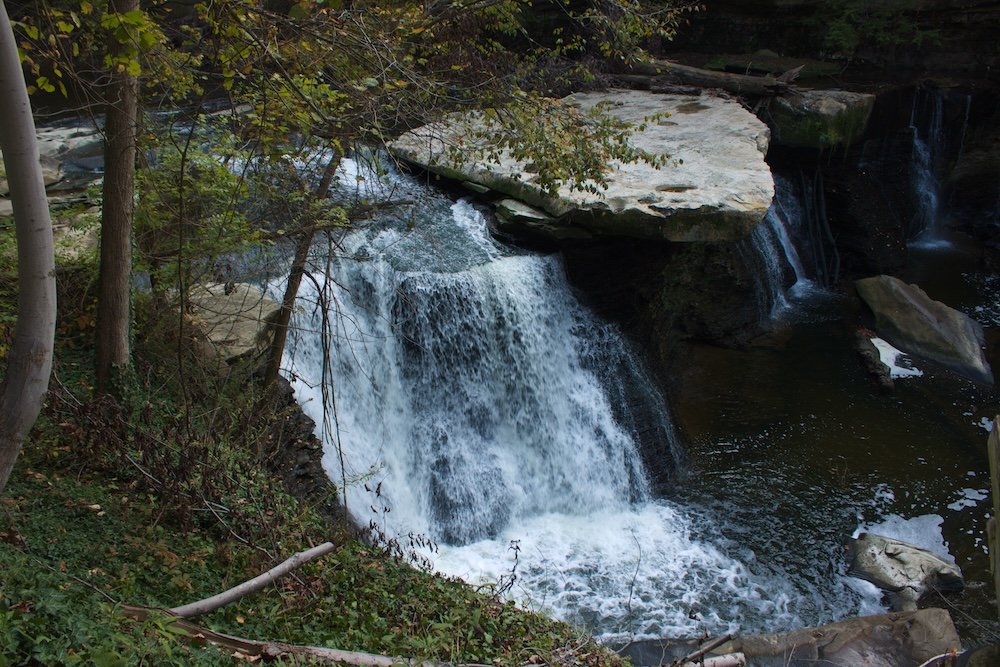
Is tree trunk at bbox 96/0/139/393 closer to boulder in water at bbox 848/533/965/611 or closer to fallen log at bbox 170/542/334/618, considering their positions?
fallen log at bbox 170/542/334/618

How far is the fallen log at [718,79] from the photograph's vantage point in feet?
43.3

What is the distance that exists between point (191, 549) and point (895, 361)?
1016 cm

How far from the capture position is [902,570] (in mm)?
7500

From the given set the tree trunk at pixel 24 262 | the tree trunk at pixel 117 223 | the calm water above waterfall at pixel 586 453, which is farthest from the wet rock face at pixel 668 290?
the tree trunk at pixel 24 262

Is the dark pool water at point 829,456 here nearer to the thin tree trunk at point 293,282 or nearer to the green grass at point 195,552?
the green grass at point 195,552

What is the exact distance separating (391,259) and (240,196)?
280cm

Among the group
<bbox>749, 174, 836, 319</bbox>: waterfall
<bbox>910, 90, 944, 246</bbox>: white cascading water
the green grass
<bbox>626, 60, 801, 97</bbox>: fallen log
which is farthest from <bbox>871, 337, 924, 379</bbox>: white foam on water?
the green grass

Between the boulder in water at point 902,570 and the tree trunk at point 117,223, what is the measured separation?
6999 mm

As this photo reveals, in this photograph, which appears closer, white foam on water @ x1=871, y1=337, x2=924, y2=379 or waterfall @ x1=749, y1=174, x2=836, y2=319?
white foam on water @ x1=871, y1=337, x2=924, y2=379

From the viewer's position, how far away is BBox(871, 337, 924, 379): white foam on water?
1094 centimetres

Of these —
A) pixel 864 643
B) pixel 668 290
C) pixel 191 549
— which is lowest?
pixel 864 643

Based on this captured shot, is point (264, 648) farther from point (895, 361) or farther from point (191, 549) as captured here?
point (895, 361)

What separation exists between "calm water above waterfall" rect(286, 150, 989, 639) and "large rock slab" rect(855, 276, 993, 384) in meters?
0.79

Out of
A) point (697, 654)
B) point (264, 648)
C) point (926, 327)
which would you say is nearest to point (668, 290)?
point (926, 327)
